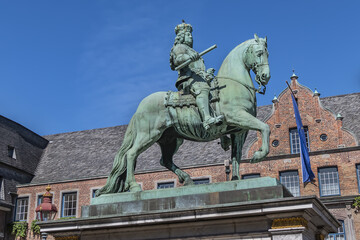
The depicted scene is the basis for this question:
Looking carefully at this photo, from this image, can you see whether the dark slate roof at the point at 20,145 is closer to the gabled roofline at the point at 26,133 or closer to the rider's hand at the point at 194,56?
the gabled roofline at the point at 26,133

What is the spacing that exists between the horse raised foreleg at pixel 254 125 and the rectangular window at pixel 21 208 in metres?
28.9

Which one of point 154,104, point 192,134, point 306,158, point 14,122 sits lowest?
point 192,134

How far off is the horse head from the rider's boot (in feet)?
3.58

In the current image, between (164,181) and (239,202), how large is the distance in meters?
24.4

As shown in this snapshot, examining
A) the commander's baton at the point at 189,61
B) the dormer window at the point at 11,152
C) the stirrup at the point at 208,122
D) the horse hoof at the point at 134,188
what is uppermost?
the dormer window at the point at 11,152

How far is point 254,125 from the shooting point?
9.71m

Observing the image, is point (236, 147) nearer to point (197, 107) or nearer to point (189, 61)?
point (197, 107)

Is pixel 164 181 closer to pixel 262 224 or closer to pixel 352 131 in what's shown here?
pixel 352 131

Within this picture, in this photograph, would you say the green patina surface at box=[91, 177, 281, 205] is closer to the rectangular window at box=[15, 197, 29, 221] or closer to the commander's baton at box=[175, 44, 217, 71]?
the commander's baton at box=[175, 44, 217, 71]

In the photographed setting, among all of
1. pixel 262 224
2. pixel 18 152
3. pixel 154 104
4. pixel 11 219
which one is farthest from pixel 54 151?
pixel 262 224

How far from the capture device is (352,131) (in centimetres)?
2948

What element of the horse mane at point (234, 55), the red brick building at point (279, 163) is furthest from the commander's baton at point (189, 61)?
the red brick building at point (279, 163)

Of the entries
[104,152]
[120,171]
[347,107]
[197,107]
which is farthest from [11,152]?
[197,107]

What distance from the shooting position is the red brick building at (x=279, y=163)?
28.7 meters
